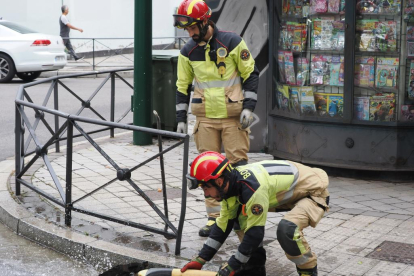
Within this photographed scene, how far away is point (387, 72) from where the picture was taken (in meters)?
7.62

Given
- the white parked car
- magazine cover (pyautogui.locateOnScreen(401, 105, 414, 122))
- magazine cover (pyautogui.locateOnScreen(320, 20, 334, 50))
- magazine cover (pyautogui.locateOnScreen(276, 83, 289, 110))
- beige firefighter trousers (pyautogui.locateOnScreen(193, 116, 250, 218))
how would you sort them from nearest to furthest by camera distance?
beige firefighter trousers (pyautogui.locateOnScreen(193, 116, 250, 218)) < magazine cover (pyautogui.locateOnScreen(401, 105, 414, 122)) < magazine cover (pyautogui.locateOnScreen(320, 20, 334, 50)) < magazine cover (pyautogui.locateOnScreen(276, 83, 289, 110)) < the white parked car

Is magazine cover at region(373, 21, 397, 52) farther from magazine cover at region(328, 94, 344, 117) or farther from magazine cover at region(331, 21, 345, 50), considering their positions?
magazine cover at region(328, 94, 344, 117)

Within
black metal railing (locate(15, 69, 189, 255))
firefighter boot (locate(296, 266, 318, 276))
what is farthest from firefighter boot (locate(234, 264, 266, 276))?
black metal railing (locate(15, 69, 189, 255))

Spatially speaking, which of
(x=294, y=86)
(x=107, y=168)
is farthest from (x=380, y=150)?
(x=107, y=168)

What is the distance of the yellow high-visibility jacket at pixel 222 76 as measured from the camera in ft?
19.2

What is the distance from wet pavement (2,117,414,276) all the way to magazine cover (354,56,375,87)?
3.30 ft

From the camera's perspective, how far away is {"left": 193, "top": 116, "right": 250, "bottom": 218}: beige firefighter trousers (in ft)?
19.6

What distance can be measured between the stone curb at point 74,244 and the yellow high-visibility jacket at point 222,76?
1269 millimetres

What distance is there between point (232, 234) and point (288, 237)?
1.37m

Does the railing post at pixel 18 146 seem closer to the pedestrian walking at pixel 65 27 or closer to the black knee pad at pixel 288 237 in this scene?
the black knee pad at pixel 288 237

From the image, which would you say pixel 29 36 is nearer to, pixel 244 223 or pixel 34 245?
pixel 34 245

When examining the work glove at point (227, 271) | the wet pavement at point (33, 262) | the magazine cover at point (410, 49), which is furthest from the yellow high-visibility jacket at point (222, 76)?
the magazine cover at point (410, 49)

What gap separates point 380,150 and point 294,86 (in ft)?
3.86

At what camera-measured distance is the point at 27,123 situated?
22.4ft
